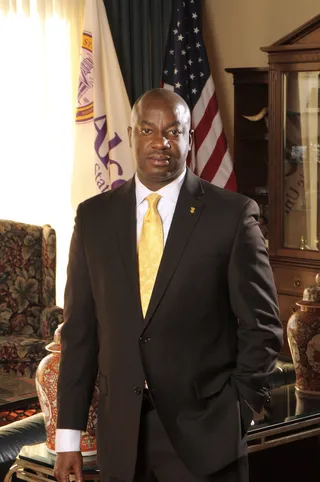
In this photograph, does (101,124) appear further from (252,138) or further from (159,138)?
(159,138)

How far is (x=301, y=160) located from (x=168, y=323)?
356cm

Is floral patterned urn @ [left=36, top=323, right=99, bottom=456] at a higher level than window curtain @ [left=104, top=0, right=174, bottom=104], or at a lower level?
lower

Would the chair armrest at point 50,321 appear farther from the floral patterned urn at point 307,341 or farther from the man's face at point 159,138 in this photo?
the man's face at point 159,138

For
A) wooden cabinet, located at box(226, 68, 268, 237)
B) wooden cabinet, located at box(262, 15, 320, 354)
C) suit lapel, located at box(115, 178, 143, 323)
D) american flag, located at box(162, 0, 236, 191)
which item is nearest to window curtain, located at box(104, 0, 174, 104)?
american flag, located at box(162, 0, 236, 191)

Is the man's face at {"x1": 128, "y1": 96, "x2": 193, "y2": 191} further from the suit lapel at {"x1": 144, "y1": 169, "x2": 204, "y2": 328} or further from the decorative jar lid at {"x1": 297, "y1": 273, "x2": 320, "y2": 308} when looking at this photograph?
the decorative jar lid at {"x1": 297, "y1": 273, "x2": 320, "y2": 308}

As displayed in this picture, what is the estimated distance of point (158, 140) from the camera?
1.88 meters

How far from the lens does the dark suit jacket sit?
6.18ft

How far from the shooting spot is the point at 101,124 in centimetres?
557

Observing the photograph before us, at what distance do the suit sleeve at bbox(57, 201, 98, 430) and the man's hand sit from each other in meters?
0.06

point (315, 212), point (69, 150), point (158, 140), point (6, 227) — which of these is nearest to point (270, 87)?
point (315, 212)

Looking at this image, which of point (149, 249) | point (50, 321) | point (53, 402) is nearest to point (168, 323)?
point (149, 249)

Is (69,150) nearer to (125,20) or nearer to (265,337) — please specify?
(125,20)

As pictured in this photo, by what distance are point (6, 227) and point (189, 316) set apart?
3.50 m

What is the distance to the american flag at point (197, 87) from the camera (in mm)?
5742
